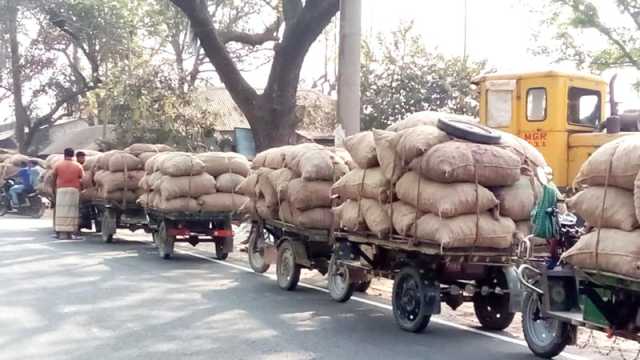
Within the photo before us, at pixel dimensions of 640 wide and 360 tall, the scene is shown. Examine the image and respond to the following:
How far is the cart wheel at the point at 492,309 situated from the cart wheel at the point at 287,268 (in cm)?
324

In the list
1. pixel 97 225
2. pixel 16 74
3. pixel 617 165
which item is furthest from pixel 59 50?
pixel 617 165

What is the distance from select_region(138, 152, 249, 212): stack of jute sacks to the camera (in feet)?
51.8

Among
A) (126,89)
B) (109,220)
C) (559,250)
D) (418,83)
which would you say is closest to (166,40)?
(126,89)

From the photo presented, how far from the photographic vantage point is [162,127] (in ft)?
102

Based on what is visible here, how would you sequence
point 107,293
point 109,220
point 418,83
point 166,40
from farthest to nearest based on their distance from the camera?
point 166,40 < point 418,83 < point 109,220 < point 107,293

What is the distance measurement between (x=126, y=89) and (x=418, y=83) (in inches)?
499

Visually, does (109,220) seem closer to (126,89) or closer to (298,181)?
(298,181)

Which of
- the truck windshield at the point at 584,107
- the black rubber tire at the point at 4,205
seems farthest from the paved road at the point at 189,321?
the black rubber tire at the point at 4,205

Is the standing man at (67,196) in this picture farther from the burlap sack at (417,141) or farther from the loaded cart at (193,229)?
the burlap sack at (417,141)

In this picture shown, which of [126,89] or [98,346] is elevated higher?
[126,89]

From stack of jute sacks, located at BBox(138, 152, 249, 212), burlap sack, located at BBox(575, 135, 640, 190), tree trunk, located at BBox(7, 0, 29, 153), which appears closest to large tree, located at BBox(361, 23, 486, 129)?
stack of jute sacks, located at BBox(138, 152, 249, 212)

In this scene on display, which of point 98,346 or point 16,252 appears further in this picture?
point 16,252

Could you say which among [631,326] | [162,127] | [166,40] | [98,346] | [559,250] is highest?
[166,40]

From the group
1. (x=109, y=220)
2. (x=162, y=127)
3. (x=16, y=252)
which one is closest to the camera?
(x=16, y=252)
